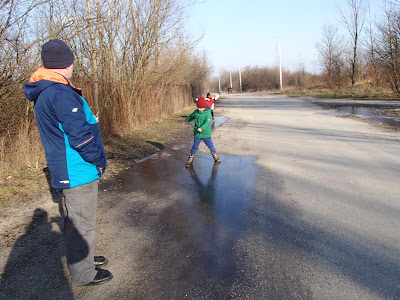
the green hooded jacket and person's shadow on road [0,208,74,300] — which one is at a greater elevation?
the green hooded jacket

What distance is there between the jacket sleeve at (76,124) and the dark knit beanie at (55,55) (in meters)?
0.29

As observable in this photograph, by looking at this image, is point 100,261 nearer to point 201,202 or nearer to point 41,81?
point 41,81

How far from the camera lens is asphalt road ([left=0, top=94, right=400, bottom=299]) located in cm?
271

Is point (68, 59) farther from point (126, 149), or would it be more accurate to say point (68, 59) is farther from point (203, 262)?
point (126, 149)

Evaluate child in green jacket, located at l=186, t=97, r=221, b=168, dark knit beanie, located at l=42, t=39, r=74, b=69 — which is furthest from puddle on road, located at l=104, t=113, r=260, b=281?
dark knit beanie, located at l=42, t=39, r=74, b=69

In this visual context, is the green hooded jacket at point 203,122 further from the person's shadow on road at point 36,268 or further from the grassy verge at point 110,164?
the person's shadow on road at point 36,268

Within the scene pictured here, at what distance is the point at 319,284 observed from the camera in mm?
2699

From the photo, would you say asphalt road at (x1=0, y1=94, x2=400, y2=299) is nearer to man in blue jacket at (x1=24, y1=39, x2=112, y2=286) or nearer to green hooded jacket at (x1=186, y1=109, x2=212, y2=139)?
man in blue jacket at (x1=24, y1=39, x2=112, y2=286)

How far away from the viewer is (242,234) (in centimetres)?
366

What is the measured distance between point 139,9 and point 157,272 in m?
11.8

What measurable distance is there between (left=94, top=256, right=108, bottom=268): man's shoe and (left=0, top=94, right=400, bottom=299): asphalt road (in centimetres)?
6

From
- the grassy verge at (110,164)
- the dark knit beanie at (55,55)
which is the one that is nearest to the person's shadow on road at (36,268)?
the grassy verge at (110,164)

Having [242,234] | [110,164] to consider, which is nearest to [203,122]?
[110,164]

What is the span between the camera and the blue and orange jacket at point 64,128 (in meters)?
2.49
